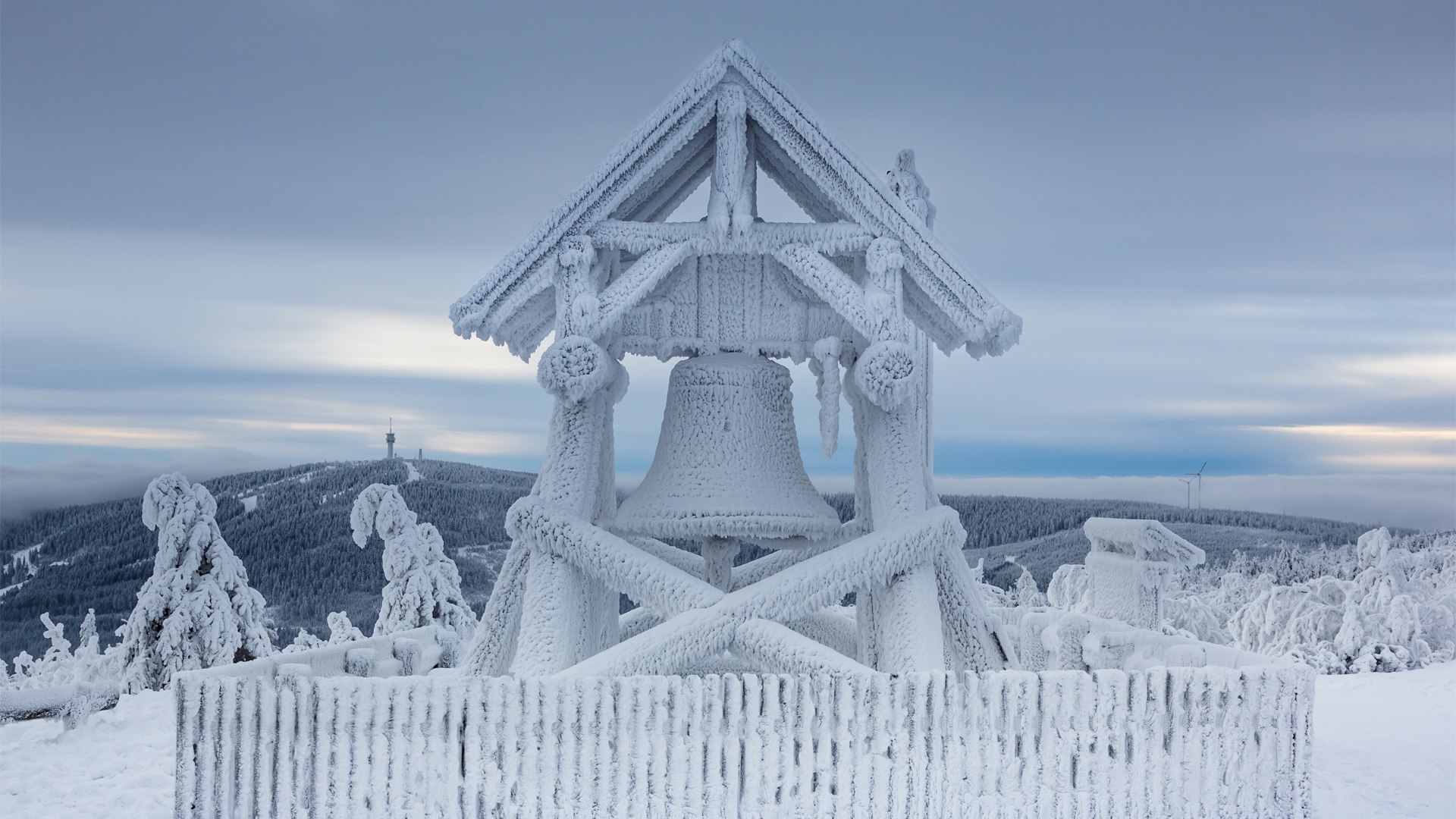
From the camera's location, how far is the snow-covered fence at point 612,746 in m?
4.55

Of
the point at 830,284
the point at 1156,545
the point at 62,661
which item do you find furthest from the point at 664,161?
the point at 62,661

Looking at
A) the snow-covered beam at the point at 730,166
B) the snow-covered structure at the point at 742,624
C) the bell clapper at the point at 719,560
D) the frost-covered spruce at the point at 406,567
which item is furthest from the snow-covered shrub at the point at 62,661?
the snow-covered beam at the point at 730,166

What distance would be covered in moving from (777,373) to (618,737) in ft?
9.23

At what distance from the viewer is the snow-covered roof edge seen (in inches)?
249

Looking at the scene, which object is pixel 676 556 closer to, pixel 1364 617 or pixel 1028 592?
pixel 1028 592

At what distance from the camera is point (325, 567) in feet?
52.0

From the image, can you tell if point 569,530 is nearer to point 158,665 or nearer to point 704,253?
point 704,253

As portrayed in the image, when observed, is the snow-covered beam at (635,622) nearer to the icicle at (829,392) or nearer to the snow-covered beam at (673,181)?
the icicle at (829,392)

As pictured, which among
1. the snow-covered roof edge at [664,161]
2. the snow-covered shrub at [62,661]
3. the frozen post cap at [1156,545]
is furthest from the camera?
the snow-covered shrub at [62,661]

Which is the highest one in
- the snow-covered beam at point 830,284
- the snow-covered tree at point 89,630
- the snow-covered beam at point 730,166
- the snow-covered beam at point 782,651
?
the snow-covered beam at point 730,166

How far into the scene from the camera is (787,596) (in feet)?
18.6

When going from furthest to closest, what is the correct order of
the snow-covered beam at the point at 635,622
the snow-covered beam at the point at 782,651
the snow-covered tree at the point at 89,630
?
1. the snow-covered tree at the point at 89,630
2. the snow-covered beam at the point at 635,622
3. the snow-covered beam at the point at 782,651

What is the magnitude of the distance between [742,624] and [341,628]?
967 centimetres

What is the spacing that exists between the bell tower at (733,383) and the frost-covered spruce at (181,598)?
6.61m
